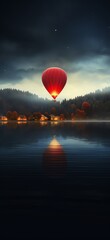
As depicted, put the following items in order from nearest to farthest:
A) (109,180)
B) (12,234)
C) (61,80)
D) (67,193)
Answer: (12,234) < (67,193) < (109,180) < (61,80)

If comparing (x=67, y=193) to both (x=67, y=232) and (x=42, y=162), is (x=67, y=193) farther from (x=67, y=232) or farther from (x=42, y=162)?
(x=42, y=162)

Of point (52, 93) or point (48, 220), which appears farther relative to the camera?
point (52, 93)

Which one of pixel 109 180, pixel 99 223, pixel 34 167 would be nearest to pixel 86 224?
pixel 99 223

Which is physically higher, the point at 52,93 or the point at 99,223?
the point at 52,93

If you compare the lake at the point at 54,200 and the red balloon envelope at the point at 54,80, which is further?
the red balloon envelope at the point at 54,80

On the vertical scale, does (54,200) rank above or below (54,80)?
below

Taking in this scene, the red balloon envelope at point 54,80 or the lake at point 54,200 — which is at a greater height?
→ the red balloon envelope at point 54,80

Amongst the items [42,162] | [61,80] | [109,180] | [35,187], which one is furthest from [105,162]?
[61,80]

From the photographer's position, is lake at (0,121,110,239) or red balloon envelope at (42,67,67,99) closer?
lake at (0,121,110,239)

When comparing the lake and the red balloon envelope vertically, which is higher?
the red balloon envelope

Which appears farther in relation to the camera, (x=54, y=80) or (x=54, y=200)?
(x=54, y=80)

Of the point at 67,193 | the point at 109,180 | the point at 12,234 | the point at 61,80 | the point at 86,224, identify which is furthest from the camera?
the point at 61,80
